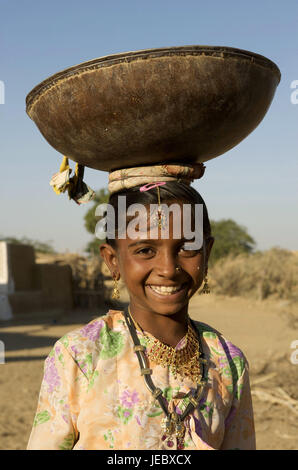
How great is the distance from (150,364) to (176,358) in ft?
0.34

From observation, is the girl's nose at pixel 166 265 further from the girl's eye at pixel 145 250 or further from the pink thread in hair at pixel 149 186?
the pink thread in hair at pixel 149 186

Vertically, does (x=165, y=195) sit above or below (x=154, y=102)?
below

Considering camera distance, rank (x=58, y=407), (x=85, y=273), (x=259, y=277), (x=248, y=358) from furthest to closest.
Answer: (x=259, y=277), (x=85, y=273), (x=248, y=358), (x=58, y=407)

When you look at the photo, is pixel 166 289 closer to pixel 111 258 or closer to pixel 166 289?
pixel 166 289

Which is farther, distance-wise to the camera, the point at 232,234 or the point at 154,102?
the point at 232,234

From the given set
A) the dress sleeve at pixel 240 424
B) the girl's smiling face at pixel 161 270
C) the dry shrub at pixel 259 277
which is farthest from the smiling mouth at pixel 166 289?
the dry shrub at pixel 259 277

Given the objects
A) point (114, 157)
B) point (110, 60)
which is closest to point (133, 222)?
point (114, 157)

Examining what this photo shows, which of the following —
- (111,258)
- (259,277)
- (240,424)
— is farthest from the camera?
(259,277)

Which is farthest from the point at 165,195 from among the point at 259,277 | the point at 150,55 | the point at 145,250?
the point at 259,277

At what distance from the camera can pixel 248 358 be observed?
26.2 ft

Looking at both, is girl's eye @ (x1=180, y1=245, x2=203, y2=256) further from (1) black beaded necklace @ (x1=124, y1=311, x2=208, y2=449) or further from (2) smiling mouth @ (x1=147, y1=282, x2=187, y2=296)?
(1) black beaded necklace @ (x1=124, y1=311, x2=208, y2=449)

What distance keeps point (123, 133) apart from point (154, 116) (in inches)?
4.6

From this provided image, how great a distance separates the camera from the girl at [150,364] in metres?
1.47

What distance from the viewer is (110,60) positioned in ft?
4.31
